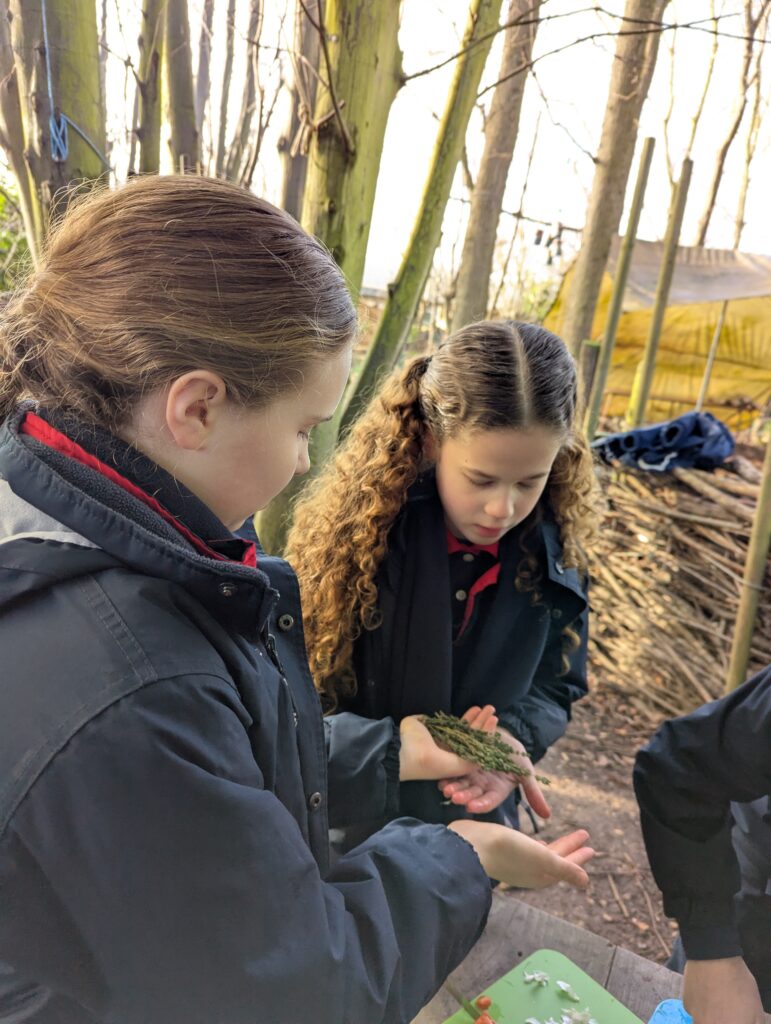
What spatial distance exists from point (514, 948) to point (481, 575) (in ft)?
2.89

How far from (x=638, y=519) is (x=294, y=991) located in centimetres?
495

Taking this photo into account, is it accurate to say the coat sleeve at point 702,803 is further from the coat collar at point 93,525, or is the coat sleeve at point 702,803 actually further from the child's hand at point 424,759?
the coat collar at point 93,525

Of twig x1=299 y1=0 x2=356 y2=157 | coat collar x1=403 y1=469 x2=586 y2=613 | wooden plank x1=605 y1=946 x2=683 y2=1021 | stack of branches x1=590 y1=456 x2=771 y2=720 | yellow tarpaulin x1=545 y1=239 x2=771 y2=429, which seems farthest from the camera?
yellow tarpaulin x1=545 y1=239 x2=771 y2=429

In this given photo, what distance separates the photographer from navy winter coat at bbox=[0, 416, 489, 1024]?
0.75 meters

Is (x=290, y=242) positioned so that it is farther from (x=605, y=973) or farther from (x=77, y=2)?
(x=605, y=973)

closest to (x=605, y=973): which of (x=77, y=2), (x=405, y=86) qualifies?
(x=405, y=86)

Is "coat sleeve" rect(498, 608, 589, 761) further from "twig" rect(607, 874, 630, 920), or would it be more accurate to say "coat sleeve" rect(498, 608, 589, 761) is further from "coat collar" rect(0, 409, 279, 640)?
"twig" rect(607, 874, 630, 920)

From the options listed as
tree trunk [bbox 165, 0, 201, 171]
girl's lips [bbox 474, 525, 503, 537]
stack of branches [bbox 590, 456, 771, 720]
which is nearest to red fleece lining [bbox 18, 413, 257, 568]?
girl's lips [bbox 474, 525, 503, 537]

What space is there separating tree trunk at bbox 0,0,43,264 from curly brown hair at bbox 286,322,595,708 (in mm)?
1161

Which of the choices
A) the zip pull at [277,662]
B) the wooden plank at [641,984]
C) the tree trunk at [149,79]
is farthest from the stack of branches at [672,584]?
the zip pull at [277,662]

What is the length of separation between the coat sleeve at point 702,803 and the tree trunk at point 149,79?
2.32 meters

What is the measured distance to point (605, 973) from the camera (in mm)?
1641

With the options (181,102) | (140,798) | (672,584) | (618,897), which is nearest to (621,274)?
(672,584)

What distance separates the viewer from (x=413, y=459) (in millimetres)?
1966
